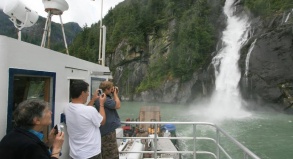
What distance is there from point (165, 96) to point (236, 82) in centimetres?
1474

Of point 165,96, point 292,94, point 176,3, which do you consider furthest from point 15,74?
point 176,3

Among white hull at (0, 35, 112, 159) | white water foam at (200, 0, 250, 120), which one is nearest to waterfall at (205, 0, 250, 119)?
white water foam at (200, 0, 250, 120)

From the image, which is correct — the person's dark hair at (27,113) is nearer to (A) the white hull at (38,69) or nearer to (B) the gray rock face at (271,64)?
(A) the white hull at (38,69)

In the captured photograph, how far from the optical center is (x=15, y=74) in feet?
8.86

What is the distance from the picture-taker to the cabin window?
8.52 feet

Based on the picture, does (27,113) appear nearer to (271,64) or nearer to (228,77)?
(271,64)

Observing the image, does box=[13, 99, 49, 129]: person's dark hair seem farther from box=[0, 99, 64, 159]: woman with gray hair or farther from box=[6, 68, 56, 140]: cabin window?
box=[6, 68, 56, 140]: cabin window

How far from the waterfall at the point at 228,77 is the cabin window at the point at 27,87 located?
29112mm

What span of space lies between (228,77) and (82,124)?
34.2 metres

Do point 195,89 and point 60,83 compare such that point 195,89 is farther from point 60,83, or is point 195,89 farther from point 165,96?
point 60,83

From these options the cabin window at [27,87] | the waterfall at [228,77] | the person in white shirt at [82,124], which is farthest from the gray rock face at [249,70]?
the cabin window at [27,87]

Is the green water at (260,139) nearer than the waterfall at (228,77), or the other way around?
the green water at (260,139)

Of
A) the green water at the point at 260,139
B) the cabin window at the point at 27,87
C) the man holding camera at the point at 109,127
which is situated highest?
the cabin window at the point at 27,87

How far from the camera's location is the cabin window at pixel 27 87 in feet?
8.52
